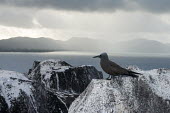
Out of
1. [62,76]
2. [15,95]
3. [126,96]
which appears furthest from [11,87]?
[62,76]

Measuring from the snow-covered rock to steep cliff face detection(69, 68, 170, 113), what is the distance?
5.43 meters

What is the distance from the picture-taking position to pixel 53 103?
Answer: 1015 inches

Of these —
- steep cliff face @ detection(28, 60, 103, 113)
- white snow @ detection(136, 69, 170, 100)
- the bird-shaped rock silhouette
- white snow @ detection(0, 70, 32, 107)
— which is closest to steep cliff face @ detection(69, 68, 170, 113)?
white snow @ detection(136, 69, 170, 100)

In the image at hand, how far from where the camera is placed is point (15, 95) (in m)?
22.0

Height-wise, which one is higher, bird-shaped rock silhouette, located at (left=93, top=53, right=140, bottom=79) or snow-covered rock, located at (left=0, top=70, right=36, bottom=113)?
bird-shaped rock silhouette, located at (left=93, top=53, right=140, bottom=79)

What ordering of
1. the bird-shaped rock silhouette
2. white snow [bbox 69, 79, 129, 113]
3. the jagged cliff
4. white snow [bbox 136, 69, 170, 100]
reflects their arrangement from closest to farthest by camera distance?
white snow [bbox 69, 79, 129, 113], the jagged cliff, white snow [bbox 136, 69, 170, 100], the bird-shaped rock silhouette

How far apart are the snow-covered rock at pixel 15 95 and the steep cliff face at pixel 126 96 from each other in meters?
5.43

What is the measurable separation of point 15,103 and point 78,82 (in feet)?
48.4

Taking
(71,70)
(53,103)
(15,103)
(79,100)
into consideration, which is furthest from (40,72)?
(79,100)

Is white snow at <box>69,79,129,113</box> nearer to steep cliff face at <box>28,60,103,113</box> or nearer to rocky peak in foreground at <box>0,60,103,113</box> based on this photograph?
rocky peak in foreground at <box>0,60,103,113</box>

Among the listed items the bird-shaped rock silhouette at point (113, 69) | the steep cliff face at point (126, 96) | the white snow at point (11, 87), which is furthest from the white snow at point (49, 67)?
the steep cliff face at point (126, 96)

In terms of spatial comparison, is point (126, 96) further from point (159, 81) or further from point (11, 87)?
point (11, 87)

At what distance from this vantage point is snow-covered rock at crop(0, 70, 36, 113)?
21.9 meters

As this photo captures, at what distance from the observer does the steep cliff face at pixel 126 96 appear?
1652 centimetres
